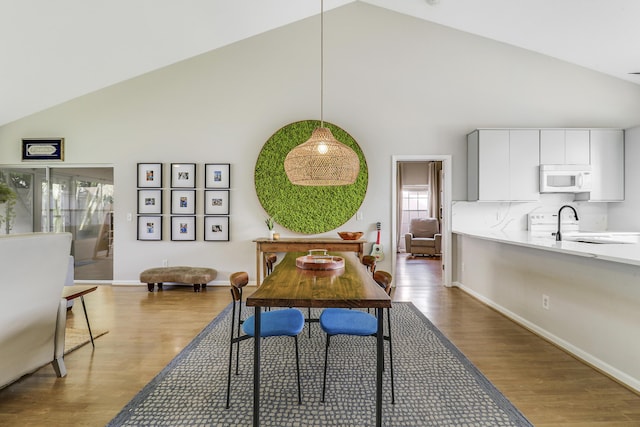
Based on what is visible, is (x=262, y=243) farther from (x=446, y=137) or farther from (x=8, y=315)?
(x=446, y=137)

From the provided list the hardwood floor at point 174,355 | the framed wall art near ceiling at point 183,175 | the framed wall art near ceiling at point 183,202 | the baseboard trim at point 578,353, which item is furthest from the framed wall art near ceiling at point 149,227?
the baseboard trim at point 578,353

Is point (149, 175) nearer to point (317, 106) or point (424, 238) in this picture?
point (317, 106)

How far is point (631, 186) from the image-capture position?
4129 mm

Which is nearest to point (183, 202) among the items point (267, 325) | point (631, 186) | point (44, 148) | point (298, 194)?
point (298, 194)

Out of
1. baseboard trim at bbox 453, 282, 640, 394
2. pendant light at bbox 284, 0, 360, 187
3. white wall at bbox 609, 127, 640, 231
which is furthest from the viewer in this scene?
white wall at bbox 609, 127, 640, 231

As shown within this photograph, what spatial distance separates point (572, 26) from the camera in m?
3.75

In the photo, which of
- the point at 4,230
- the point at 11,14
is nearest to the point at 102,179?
the point at 4,230

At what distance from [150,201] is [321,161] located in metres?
3.35

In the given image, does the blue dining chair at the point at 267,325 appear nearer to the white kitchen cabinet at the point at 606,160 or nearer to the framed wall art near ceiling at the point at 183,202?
the framed wall art near ceiling at the point at 183,202

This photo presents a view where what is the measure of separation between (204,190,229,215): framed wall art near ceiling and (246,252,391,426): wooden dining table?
2.84 m

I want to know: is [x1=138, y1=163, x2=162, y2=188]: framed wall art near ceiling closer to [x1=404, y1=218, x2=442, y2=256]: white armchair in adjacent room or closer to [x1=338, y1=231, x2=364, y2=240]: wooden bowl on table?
[x1=338, y1=231, x2=364, y2=240]: wooden bowl on table

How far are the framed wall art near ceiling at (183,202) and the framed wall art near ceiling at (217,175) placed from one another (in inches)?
11.8

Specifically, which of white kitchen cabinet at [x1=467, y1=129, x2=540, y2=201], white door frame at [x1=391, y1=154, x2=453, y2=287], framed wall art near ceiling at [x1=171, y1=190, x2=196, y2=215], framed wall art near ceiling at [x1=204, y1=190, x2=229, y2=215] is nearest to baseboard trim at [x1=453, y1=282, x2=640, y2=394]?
white door frame at [x1=391, y1=154, x2=453, y2=287]

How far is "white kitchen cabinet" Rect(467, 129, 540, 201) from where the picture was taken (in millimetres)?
4184
